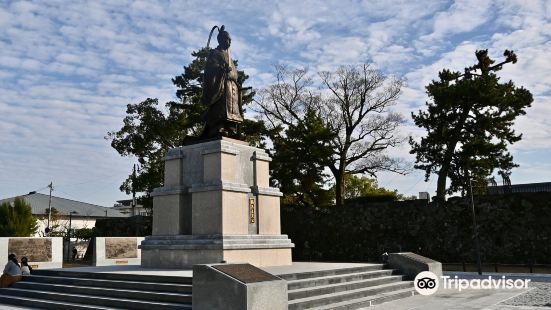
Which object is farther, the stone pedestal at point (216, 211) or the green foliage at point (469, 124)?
the green foliage at point (469, 124)

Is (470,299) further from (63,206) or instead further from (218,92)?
(63,206)

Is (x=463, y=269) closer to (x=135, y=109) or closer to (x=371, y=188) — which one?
(x=135, y=109)

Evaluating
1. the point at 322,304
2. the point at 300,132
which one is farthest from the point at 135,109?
the point at 322,304

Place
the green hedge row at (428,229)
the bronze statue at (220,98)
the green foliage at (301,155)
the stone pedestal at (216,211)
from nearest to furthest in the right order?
the stone pedestal at (216,211) < the bronze statue at (220,98) < the green hedge row at (428,229) < the green foliage at (301,155)

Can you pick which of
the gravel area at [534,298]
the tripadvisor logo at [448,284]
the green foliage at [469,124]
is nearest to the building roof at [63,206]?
the green foliage at [469,124]

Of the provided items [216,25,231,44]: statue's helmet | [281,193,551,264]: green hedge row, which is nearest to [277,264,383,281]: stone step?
[216,25,231,44]: statue's helmet

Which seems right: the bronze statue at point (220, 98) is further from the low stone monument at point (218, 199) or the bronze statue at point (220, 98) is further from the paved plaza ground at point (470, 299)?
the paved plaza ground at point (470, 299)

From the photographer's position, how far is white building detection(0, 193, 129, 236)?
50312 millimetres

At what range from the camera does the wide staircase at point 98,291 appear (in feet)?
29.8

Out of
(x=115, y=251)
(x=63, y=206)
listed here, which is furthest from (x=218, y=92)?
(x=63, y=206)

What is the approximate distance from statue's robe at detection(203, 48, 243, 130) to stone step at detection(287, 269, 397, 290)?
5346 mm

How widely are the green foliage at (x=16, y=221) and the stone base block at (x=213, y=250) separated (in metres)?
20.0

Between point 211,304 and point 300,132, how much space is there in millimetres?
20144

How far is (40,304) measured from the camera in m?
10.4
